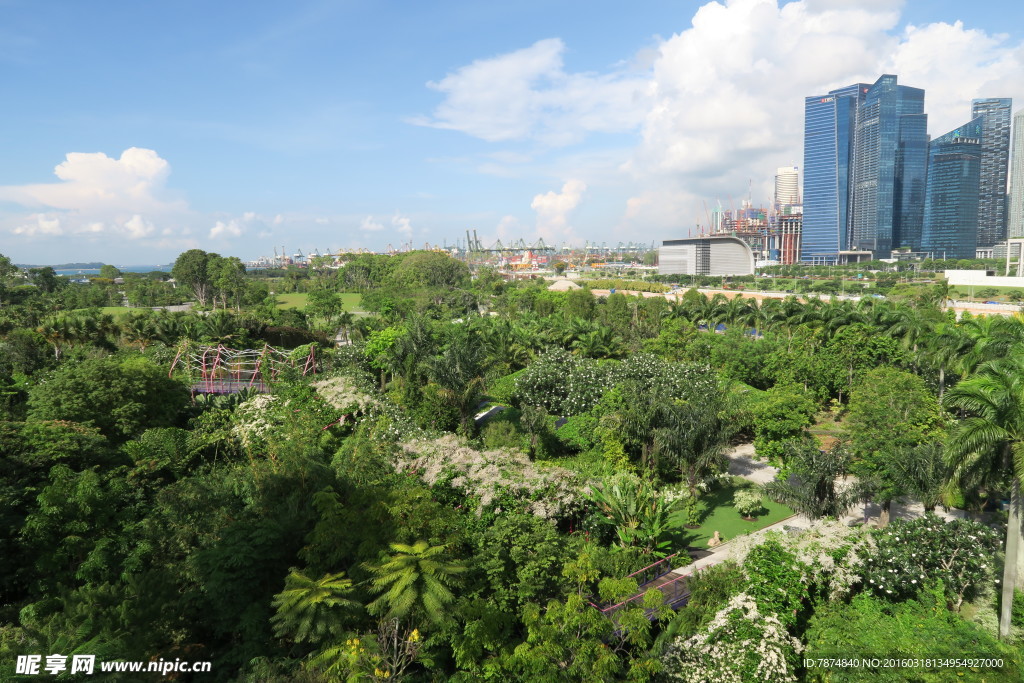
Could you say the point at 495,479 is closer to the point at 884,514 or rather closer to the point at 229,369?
the point at 884,514

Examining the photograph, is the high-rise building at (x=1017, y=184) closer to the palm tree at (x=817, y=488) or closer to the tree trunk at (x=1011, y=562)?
the palm tree at (x=817, y=488)

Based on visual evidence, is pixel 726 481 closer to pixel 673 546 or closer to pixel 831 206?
pixel 673 546

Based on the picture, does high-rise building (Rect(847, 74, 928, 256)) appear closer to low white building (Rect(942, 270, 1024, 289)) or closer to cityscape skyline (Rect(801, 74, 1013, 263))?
cityscape skyline (Rect(801, 74, 1013, 263))

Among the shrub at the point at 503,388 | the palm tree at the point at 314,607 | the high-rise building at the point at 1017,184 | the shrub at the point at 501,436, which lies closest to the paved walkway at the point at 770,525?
the shrub at the point at 501,436

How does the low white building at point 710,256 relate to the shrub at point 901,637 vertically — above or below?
above

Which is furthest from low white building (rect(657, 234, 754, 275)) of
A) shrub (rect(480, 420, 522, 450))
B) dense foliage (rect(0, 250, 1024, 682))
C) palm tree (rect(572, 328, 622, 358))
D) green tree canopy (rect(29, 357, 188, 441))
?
green tree canopy (rect(29, 357, 188, 441))
